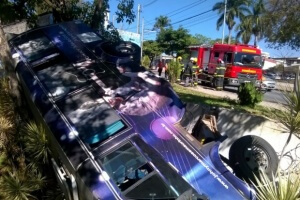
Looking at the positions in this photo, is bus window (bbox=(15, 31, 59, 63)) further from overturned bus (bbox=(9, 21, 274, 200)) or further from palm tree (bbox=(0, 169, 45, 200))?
palm tree (bbox=(0, 169, 45, 200))

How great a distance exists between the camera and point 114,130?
13.6ft

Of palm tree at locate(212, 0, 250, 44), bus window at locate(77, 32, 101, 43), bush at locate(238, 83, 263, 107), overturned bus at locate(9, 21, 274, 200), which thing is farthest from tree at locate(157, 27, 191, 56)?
overturned bus at locate(9, 21, 274, 200)

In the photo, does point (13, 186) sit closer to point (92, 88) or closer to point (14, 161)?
point (14, 161)

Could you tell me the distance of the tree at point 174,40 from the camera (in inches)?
2248

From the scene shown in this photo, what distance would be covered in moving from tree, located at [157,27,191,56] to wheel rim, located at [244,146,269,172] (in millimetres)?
51790

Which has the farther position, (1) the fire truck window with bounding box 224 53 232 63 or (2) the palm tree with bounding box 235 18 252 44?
(2) the palm tree with bounding box 235 18 252 44

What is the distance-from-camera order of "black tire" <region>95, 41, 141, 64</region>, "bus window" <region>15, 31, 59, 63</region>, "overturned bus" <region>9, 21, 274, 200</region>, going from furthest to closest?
1. "bus window" <region>15, 31, 59, 63</region>
2. "black tire" <region>95, 41, 141, 64</region>
3. "overturned bus" <region>9, 21, 274, 200</region>

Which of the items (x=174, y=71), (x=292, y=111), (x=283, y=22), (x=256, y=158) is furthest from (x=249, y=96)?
(x=174, y=71)

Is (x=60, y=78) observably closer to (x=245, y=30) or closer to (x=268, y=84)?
(x=268, y=84)

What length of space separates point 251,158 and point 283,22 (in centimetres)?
510

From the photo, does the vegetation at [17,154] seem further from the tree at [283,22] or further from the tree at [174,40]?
the tree at [174,40]

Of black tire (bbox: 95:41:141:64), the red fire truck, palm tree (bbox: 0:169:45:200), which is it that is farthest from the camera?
the red fire truck

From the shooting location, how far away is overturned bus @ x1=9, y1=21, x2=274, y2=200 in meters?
3.55

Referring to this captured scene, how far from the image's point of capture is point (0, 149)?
5805 millimetres
